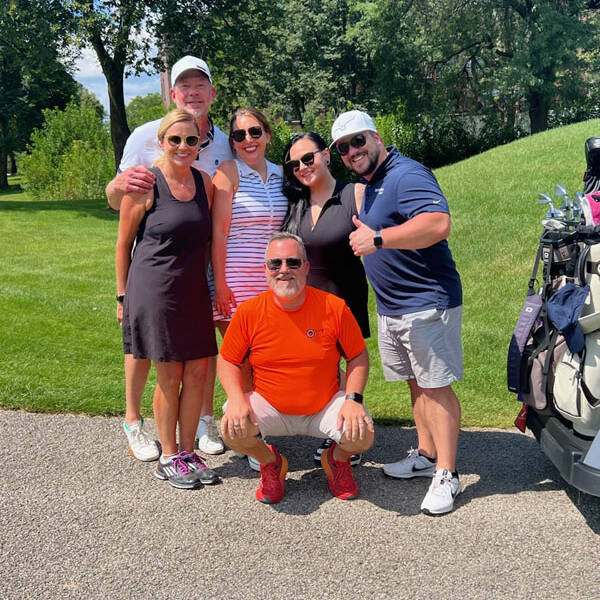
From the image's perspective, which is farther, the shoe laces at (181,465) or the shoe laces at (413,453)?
the shoe laces at (413,453)

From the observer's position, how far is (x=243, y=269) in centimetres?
419

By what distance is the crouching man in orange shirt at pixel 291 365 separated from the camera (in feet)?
12.4

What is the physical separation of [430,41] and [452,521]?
33.1m

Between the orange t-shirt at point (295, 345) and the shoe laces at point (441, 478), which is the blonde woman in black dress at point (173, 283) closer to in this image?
the orange t-shirt at point (295, 345)

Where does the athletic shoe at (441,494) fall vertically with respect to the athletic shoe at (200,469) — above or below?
above

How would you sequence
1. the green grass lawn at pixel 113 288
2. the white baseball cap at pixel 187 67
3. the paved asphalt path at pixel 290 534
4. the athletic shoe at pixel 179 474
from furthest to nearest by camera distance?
1. the green grass lawn at pixel 113 288
2. the white baseball cap at pixel 187 67
3. the athletic shoe at pixel 179 474
4. the paved asphalt path at pixel 290 534

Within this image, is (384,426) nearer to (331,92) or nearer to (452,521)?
(452,521)

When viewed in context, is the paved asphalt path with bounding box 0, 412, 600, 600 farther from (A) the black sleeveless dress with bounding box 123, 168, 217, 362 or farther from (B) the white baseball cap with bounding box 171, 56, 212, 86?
(B) the white baseball cap with bounding box 171, 56, 212, 86

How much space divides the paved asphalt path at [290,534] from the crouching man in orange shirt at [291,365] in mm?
312

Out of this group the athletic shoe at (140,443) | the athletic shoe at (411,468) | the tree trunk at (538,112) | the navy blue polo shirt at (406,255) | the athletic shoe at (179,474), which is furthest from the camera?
Answer: the tree trunk at (538,112)

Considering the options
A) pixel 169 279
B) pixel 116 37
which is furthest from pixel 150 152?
pixel 116 37

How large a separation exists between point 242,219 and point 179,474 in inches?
58.7

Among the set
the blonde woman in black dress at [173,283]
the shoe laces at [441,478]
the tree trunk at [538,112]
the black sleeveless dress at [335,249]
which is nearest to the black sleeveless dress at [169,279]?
the blonde woman in black dress at [173,283]

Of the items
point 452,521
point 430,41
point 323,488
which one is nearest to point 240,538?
point 323,488
